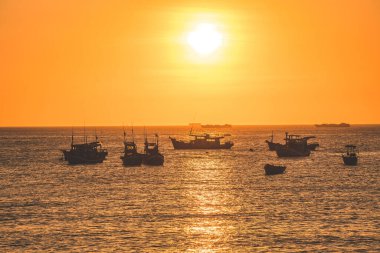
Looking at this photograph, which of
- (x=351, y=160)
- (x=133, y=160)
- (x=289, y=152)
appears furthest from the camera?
(x=289, y=152)

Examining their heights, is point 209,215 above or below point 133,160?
below

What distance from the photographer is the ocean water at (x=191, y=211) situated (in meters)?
60.2

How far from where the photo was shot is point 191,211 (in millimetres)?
79062

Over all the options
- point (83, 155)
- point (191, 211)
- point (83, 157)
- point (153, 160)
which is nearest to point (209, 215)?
point (191, 211)

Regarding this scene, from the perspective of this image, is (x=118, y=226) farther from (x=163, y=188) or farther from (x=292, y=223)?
(x=163, y=188)

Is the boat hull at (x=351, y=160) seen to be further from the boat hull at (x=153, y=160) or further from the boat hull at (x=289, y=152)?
the boat hull at (x=153, y=160)

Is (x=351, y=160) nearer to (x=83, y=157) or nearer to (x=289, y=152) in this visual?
(x=289, y=152)

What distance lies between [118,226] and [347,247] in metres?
23.7

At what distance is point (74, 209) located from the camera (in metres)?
81.4

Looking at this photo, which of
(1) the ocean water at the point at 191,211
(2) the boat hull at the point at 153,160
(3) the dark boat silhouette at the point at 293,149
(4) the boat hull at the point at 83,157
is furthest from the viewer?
(3) the dark boat silhouette at the point at 293,149

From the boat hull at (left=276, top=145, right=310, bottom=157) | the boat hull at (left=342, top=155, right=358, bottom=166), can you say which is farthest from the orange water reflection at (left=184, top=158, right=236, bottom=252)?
the boat hull at (left=276, top=145, right=310, bottom=157)

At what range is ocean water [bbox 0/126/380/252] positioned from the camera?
60.2m

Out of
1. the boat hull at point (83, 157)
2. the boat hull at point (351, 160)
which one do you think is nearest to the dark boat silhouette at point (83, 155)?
the boat hull at point (83, 157)

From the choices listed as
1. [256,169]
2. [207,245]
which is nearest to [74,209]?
[207,245]
